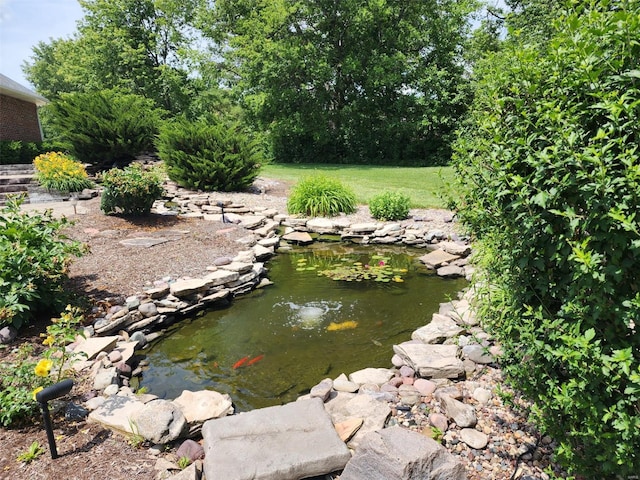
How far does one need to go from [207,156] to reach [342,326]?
25.6 feet

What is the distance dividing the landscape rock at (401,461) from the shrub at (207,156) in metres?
9.42

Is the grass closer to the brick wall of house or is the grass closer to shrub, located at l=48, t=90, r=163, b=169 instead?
shrub, located at l=48, t=90, r=163, b=169

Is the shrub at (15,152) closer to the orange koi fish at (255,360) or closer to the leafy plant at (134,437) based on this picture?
the orange koi fish at (255,360)

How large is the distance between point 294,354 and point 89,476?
6.51 ft

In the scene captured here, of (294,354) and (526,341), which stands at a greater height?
(526,341)

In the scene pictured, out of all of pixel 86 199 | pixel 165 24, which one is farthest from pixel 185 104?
pixel 86 199

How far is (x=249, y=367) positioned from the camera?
3656 millimetres

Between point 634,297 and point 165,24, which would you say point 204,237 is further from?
point 165,24

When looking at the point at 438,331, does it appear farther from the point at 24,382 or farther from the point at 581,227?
the point at 24,382

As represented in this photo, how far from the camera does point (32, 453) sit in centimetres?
227

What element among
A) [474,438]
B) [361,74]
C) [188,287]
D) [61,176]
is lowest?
[474,438]

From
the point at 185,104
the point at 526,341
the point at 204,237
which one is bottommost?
the point at 204,237

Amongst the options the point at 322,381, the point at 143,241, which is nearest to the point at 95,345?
the point at 322,381

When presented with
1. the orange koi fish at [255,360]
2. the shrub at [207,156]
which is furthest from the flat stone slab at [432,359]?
the shrub at [207,156]
